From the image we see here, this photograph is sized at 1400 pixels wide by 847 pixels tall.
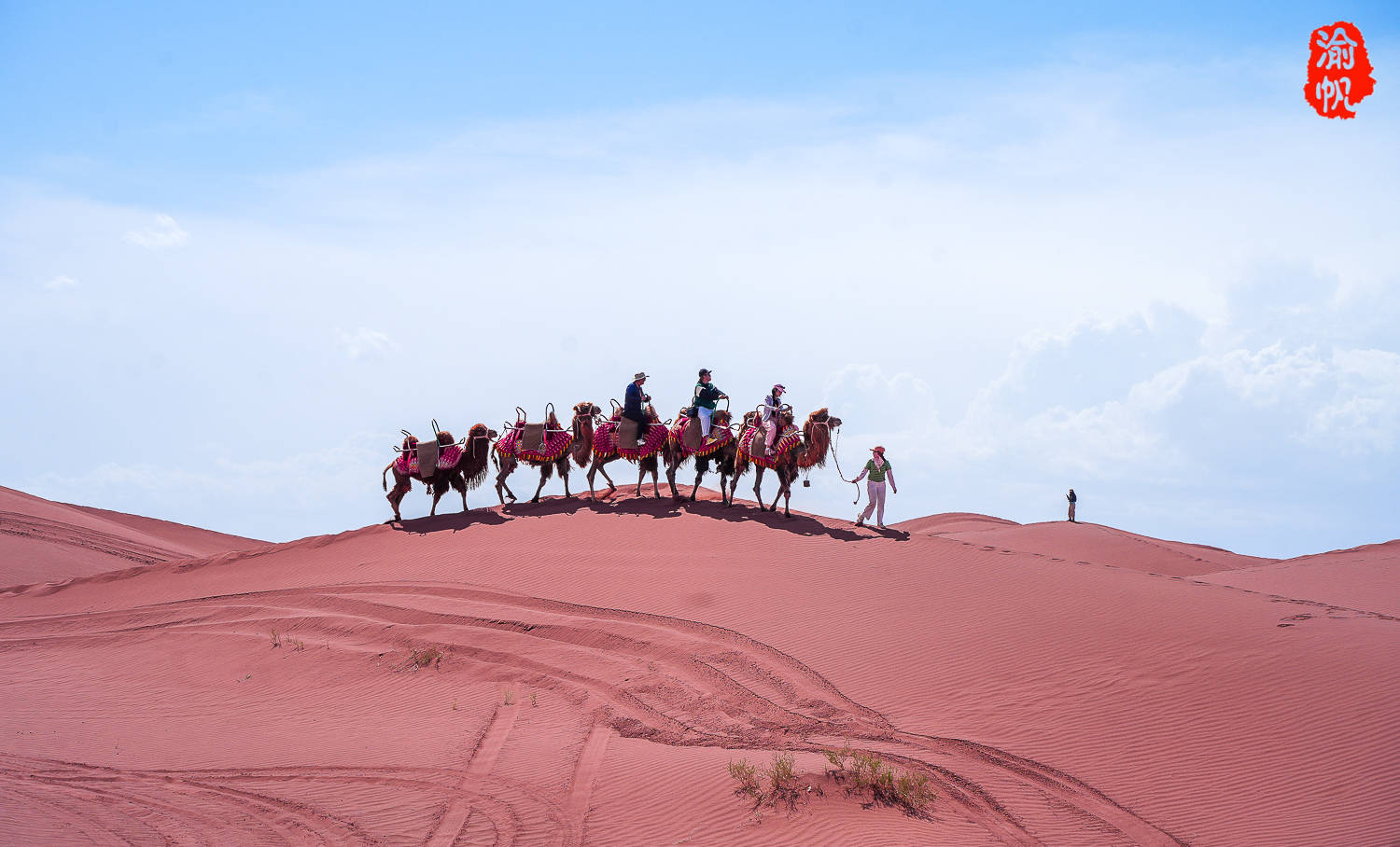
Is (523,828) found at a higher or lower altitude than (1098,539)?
lower

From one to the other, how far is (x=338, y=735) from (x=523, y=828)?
Answer: 13.6ft

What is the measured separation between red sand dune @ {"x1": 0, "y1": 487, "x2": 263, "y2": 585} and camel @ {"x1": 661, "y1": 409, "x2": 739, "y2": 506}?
54.4 feet

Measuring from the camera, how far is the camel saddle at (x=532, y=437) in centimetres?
2228

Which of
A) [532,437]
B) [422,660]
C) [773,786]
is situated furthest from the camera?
[532,437]

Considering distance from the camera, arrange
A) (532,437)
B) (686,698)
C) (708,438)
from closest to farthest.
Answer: (686,698)
(708,438)
(532,437)

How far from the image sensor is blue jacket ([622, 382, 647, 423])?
70.8 ft

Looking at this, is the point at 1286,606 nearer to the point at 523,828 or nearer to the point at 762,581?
the point at 762,581

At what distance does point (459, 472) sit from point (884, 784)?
1439 cm

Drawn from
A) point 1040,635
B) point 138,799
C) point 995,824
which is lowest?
point 138,799

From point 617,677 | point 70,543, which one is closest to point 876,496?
point 617,677

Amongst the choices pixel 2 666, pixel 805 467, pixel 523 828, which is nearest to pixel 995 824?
pixel 523 828

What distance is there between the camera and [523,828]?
10195mm

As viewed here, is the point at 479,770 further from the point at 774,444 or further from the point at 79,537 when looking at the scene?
the point at 79,537

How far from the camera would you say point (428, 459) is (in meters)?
22.2
